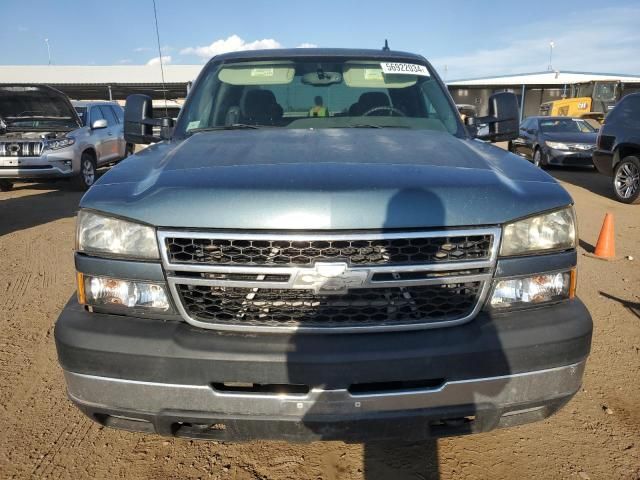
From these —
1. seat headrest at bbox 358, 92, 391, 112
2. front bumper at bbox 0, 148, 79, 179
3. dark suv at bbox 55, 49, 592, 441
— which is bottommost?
front bumper at bbox 0, 148, 79, 179

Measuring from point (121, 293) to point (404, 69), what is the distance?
2563mm

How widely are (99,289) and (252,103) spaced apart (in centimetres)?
181

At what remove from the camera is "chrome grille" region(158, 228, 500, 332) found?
1.83 meters

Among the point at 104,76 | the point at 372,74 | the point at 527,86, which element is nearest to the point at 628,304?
the point at 372,74

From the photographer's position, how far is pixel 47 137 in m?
9.72

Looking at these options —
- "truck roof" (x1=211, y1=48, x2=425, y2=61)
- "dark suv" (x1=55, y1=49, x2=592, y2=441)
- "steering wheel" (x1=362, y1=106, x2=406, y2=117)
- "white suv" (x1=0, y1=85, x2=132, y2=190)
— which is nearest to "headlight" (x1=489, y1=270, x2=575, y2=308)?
"dark suv" (x1=55, y1=49, x2=592, y2=441)

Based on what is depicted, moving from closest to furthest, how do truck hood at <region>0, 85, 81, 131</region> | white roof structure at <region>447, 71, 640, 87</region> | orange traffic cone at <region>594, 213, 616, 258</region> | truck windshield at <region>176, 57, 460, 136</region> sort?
truck windshield at <region>176, 57, 460, 136</region>
orange traffic cone at <region>594, 213, 616, 258</region>
truck hood at <region>0, 85, 81, 131</region>
white roof structure at <region>447, 71, 640, 87</region>

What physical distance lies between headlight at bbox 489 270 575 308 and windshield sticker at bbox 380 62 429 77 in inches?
80.8

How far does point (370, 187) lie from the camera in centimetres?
188

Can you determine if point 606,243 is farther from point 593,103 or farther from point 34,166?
point 593,103

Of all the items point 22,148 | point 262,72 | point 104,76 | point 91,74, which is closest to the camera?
point 262,72

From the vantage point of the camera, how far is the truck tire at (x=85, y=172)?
403 inches

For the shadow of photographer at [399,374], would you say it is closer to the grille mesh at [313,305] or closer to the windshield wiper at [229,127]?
the grille mesh at [313,305]

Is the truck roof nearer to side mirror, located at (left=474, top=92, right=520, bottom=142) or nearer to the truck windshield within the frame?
the truck windshield
